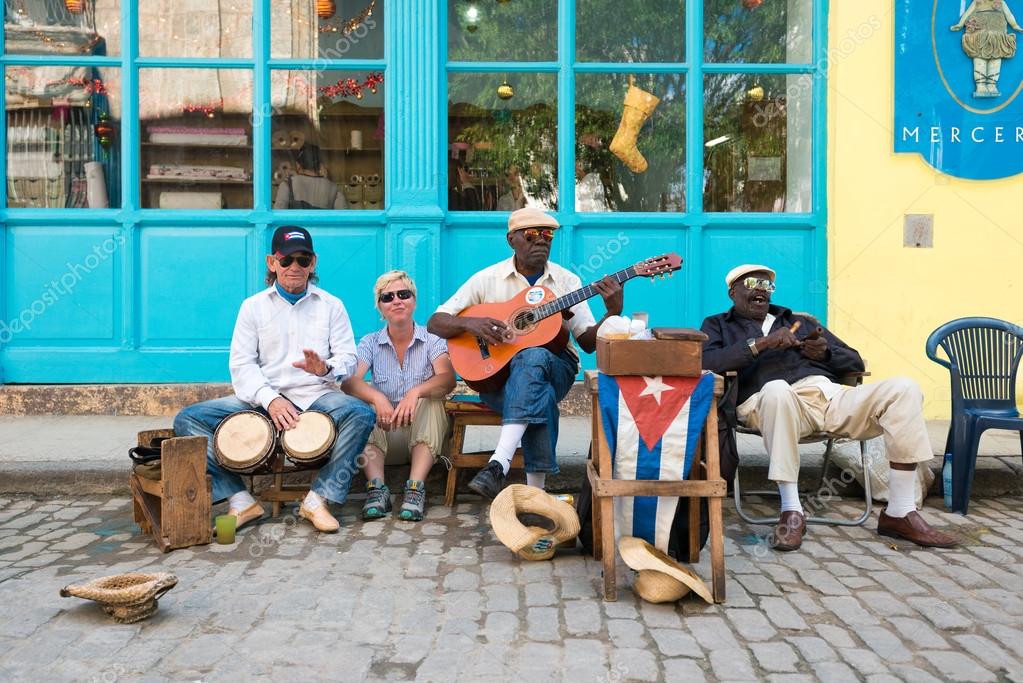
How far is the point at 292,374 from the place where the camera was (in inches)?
194

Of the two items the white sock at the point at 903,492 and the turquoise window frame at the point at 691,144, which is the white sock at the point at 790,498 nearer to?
the white sock at the point at 903,492

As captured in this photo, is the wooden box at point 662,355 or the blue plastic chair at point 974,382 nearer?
the wooden box at point 662,355

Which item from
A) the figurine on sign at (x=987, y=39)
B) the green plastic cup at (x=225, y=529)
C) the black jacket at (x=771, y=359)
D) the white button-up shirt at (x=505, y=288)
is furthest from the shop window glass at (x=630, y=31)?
the green plastic cup at (x=225, y=529)

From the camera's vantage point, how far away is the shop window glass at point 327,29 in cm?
707

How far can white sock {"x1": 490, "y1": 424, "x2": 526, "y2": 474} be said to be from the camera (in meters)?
4.50

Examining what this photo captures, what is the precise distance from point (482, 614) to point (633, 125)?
187 inches

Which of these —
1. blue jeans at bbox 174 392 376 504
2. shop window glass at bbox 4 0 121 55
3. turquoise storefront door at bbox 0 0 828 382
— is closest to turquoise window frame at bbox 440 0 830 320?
turquoise storefront door at bbox 0 0 828 382

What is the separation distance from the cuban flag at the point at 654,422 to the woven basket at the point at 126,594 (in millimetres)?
1731

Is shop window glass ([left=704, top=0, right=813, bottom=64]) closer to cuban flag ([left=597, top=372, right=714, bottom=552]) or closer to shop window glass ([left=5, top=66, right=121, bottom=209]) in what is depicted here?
cuban flag ([left=597, top=372, right=714, bottom=552])

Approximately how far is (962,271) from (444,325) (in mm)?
4235

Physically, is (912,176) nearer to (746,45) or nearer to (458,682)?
(746,45)

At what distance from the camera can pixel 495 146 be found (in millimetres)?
7211

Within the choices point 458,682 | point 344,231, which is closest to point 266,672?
point 458,682

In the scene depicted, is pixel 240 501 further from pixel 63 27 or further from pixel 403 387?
pixel 63 27
